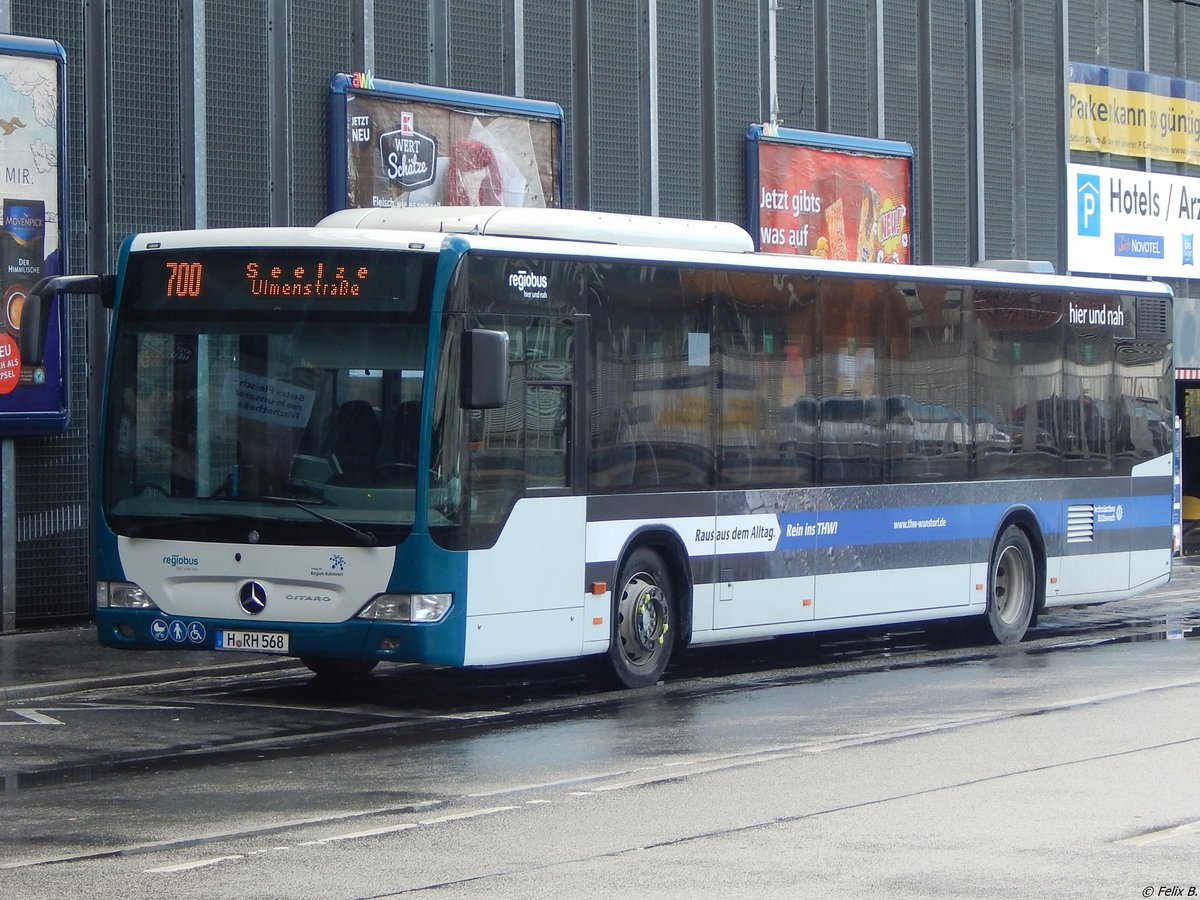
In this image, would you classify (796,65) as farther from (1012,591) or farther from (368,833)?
(368,833)

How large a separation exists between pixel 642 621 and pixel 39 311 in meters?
4.51

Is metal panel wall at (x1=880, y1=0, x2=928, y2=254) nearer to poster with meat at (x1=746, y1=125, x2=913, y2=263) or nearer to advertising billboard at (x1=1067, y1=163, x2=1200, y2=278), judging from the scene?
poster with meat at (x1=746, y1=125, x2=913, y2=263)

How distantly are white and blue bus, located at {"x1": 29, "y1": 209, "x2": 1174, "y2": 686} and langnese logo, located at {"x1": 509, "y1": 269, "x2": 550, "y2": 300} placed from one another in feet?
0.05

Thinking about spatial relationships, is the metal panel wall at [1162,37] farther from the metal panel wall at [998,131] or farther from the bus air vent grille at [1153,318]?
the bus air vent grille at [1153,318]

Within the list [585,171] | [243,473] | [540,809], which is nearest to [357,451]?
[243,473]

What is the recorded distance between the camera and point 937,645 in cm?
1844

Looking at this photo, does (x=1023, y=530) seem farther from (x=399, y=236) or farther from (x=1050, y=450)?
Answer: (x=399, y=236)

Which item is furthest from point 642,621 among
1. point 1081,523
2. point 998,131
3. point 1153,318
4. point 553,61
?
point 998,131

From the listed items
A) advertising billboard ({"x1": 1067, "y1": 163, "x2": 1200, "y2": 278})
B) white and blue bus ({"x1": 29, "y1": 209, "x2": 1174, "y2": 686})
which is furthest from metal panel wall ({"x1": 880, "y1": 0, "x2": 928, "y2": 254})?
white and blue bus ({"x1": 29, "y1": 209, "x2": 1174, "y2": 686})

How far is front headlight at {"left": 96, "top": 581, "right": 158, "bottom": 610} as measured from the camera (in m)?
13.4

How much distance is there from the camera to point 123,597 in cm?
1351

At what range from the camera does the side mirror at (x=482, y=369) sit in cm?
1261

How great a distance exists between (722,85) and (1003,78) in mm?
6467

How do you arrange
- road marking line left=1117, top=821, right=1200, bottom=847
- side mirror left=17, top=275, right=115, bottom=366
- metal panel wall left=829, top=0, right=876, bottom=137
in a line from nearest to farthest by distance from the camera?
road marking line left=1117, top=821, right=1200, bottom=847 → side mirror left=17, top=275, right=115, bottom=366 → metal panel wall left=829, top=0, right=876, bottom=137
